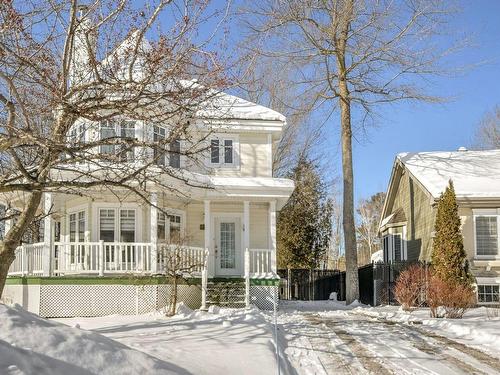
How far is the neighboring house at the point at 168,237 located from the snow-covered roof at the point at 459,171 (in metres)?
6.13

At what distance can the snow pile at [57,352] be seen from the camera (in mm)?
5176

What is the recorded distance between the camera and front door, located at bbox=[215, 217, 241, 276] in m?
18.6

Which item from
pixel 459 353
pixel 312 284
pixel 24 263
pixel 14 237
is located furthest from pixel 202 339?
pixel 312 284

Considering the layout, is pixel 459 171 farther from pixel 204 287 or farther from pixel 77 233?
pixel 77 233

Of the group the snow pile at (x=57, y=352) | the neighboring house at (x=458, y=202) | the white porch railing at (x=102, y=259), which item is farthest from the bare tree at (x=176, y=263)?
the neighboring house at (x=458, y=202)

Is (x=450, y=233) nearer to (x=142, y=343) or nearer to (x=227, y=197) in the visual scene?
(x=227, y=197)

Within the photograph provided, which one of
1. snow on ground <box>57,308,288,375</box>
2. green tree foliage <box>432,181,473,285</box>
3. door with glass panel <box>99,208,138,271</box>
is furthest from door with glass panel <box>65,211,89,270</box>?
green tree foliage <box>432,181,473,285</box>

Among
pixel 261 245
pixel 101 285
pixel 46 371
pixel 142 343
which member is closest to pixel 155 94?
pixel 46 371

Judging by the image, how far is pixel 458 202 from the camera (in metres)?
19.6

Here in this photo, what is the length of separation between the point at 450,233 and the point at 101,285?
10145 mm

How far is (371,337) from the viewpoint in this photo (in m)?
11.0

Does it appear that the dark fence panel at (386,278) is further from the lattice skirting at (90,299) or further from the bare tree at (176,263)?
the lattice skirting at (90,299)

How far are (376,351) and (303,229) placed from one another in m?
18.9

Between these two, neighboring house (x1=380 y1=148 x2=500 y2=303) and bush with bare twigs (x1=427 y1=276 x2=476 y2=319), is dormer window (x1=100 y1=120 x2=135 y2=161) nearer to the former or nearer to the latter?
bush with bare twigs (x1=427 y1=276 x2=476 y2=319)
